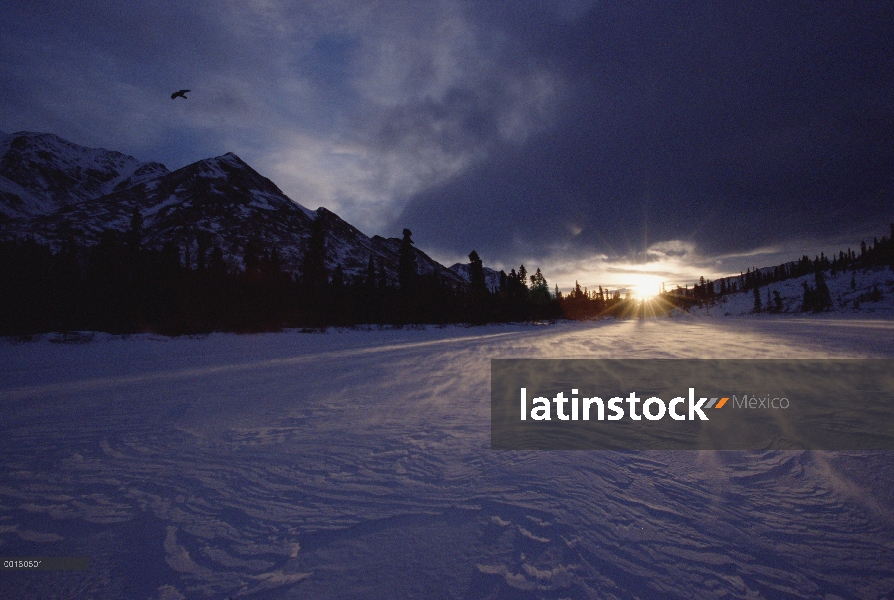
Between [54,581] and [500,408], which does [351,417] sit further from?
[54,581]

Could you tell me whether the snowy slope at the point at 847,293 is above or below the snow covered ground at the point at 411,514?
above

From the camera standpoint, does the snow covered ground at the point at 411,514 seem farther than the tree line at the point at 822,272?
No

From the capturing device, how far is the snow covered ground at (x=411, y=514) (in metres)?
2.51

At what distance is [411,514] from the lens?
10.8ft

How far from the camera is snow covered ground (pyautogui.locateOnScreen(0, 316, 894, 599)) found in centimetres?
251

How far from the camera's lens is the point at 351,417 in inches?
249

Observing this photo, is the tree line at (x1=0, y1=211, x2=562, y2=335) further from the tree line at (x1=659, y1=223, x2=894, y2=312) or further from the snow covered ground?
the tree line at (x1=659, y1=223, x2=894, y2=312)

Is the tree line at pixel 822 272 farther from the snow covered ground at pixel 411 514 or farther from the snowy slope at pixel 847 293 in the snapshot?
the snow covered ground at pixel 411 514

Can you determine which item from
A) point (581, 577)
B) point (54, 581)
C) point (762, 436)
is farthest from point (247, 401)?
point (762, 436)

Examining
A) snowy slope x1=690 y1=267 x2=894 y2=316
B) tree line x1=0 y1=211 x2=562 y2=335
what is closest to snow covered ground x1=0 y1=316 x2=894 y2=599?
tree line x1=0 y1=211 x2=562 y2=335

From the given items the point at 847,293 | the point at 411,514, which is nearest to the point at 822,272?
the point at 847,293

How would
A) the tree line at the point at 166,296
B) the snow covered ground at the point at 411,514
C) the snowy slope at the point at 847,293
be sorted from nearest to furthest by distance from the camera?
the snow covered ground at the point at 411,514 → the tree line at the point at 166,296 → the snowy slope at the point at 847,293

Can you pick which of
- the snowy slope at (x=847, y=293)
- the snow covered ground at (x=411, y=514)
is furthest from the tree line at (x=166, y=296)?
the snowy slope at (x=847, y=293)

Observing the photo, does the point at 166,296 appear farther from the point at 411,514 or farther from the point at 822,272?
the point at 822,272
